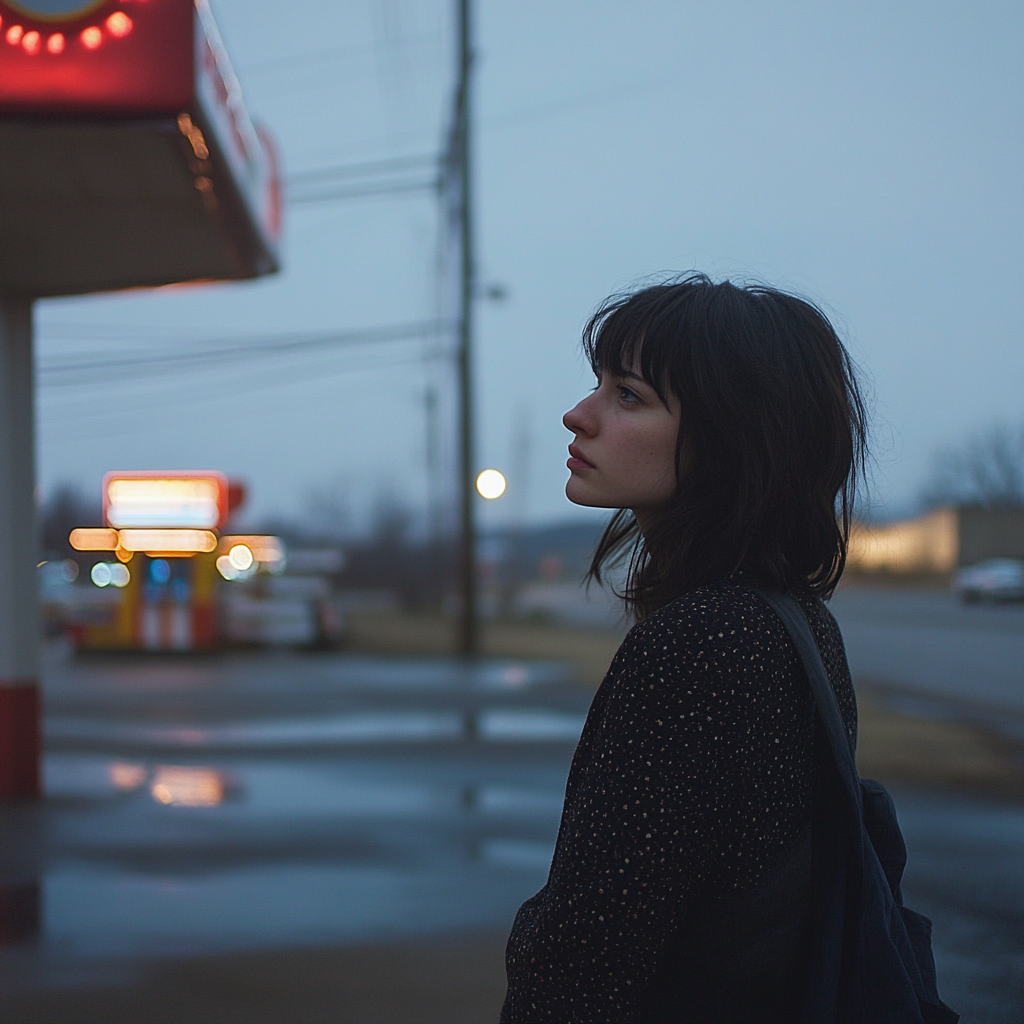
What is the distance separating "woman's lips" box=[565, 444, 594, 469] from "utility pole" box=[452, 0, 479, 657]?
16768 mm

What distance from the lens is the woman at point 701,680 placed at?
53.9 inches

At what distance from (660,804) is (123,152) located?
180 inches

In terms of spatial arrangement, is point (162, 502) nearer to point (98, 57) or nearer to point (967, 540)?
point (98, 57)

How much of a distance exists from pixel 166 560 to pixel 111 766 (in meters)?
12.7

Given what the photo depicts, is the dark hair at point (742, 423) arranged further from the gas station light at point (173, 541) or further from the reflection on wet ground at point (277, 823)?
the gas station light at point (173, 541)

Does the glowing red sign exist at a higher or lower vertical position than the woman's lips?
higher

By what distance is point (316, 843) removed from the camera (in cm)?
604

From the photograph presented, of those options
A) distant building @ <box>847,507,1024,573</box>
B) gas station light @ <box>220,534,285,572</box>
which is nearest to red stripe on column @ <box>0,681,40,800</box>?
gas station light @ <box>220,534,285,572</box>

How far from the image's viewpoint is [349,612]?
40375mm

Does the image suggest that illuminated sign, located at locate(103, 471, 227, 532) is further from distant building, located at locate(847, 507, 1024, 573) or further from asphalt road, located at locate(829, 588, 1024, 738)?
distant building, located at locate(847, 507, 1024, 573)

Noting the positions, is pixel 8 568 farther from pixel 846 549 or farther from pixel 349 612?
pixel 349 612

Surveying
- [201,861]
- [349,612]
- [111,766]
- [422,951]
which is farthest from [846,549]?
[349,612]

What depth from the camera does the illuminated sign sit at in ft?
67.6

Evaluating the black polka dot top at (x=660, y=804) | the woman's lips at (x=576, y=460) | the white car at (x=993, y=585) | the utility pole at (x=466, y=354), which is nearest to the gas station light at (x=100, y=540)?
the utility pole at (x=466, y=354)
